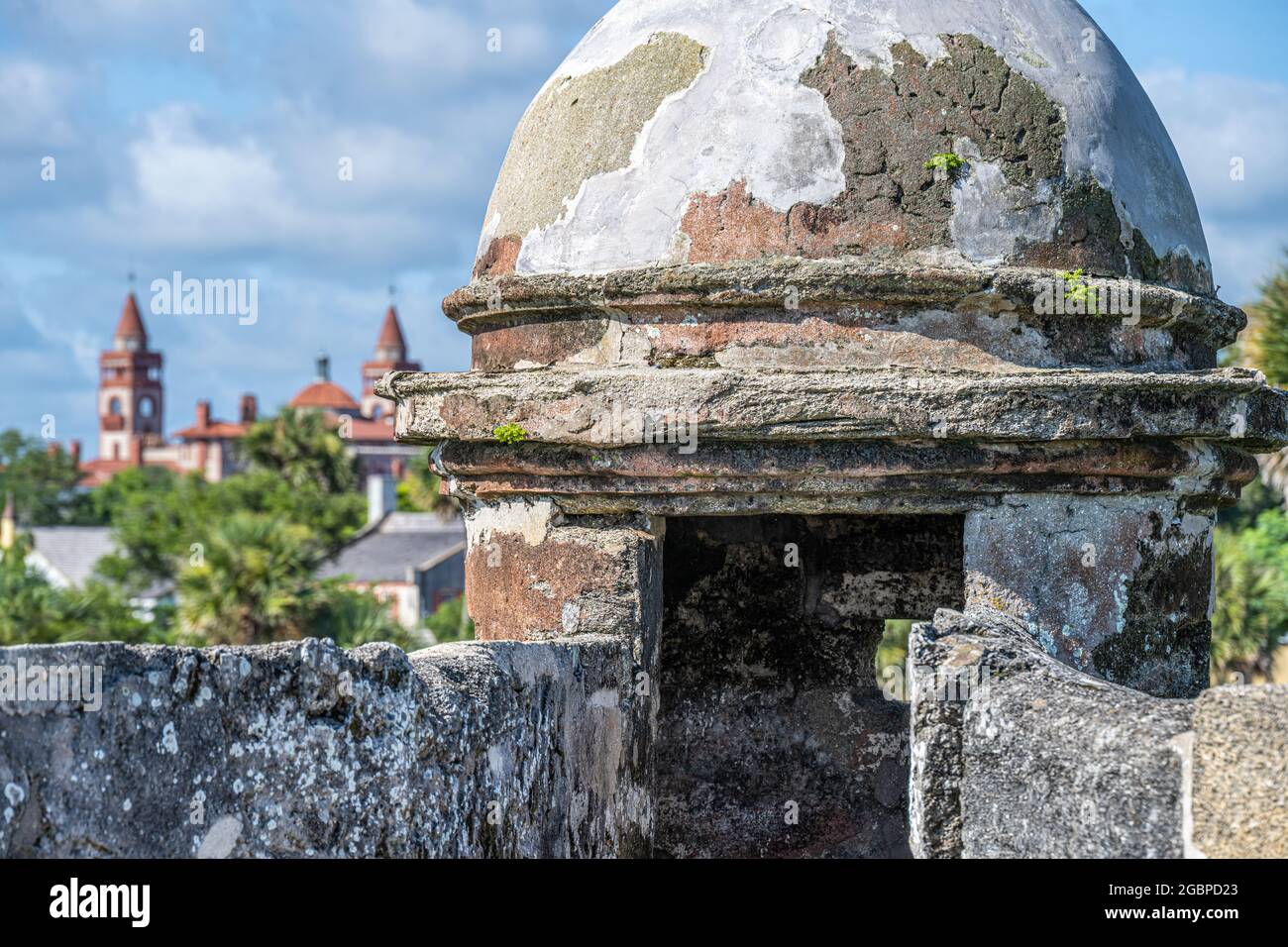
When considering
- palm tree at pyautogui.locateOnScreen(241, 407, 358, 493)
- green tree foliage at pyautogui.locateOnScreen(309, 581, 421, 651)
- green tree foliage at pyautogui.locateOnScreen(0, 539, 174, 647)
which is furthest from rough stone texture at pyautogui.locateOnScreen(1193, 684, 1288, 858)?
→ palm tree at pyautogui.locateOnScreen(241, 407, 358, 493)

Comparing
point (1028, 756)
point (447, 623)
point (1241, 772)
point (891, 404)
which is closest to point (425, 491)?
point (447, 623)

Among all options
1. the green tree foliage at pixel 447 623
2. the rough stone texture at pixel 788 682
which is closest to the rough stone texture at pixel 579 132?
the rough stone texture at pixel 788 682

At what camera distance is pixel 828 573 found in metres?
6.70

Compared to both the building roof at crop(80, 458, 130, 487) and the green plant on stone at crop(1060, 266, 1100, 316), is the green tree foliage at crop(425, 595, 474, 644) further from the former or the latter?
the building roof at crop(80, 458, 130, 487)

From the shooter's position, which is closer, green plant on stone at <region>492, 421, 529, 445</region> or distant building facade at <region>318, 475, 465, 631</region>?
green plant on stone at <region>492, 421, 529, 445</region>

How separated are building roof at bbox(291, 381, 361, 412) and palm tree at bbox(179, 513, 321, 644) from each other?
7389cm

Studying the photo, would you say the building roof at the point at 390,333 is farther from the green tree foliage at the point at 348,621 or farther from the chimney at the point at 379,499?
the green tree foliage at the point at 348,621

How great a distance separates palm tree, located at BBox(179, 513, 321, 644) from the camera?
76.6ft

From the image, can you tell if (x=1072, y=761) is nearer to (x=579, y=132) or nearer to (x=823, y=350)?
(x=823, y=350)

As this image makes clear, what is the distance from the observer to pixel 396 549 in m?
47.2

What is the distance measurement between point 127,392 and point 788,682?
11712cm

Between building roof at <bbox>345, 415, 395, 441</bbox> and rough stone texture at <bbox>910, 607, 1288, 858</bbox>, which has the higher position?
building roof at <bbox>345, 415, 395, 441</bbox>

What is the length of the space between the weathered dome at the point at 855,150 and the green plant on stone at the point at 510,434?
1.53 ft
